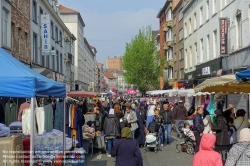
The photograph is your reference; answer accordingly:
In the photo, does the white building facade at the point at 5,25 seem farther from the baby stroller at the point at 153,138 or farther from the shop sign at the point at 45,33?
the baby stroller at the point at 153,138

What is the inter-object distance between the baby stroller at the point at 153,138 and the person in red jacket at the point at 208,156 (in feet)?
24.3

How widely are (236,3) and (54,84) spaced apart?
17421mm

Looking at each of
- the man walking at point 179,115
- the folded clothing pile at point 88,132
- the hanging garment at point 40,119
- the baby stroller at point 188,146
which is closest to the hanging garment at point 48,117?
the folded clothing pile at point 88,132

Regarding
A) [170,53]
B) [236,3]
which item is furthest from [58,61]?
[236,3]

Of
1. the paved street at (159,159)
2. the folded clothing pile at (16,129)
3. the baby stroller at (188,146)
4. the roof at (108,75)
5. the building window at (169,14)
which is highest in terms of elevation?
the building window at (169,14)

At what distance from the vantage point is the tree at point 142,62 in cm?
5125

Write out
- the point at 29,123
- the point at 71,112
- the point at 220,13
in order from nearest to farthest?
the point at 29,123, the point at 71,112, the point at 220,13

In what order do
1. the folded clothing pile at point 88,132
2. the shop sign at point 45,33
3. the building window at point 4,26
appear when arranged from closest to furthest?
1. the folded clothing pile at point 88,132
2. the building window at point 4,26
3. the shop sign at point 45,33

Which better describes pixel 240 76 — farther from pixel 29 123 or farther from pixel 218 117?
pixel 29 123

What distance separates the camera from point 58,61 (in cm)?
4272

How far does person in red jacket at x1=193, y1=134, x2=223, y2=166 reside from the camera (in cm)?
542

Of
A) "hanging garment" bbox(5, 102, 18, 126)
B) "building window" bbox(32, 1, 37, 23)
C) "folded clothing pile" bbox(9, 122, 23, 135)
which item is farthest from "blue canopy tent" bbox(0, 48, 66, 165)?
"building window" bbox(32, 1, 37, 23)

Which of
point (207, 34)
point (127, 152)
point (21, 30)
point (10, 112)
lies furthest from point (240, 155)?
point (207, 34)

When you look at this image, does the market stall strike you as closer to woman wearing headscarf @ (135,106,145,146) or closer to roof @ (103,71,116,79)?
woman wearing headscarf @ (135,106,145,146)
